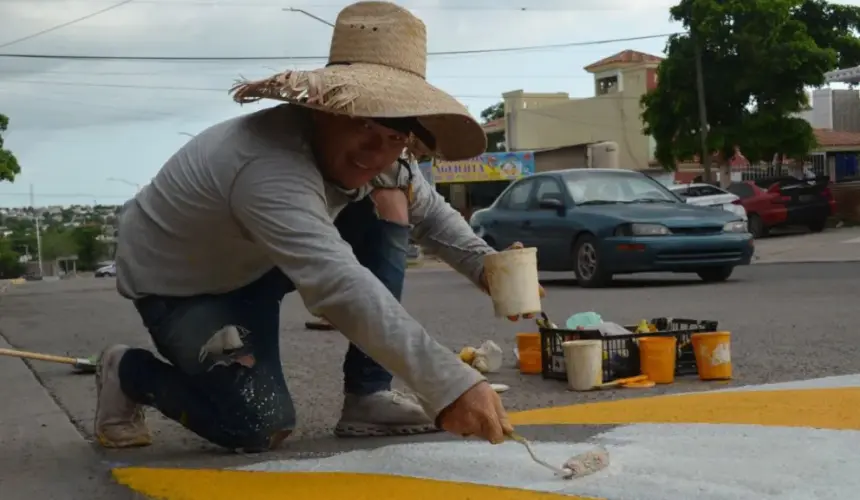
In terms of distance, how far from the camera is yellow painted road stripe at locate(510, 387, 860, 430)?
12.6 ft

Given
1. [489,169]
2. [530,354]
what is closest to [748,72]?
[489,169]

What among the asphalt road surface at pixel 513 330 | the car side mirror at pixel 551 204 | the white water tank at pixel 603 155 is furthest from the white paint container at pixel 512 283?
the white water tank at pixel 603 155

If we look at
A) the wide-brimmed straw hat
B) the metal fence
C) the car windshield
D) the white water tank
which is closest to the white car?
the car windshield

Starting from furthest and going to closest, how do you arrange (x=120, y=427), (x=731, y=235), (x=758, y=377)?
(x=731, y=235), (x=758, y=377), (x=120, y=427)

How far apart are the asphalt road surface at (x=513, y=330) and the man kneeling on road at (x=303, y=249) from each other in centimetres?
21

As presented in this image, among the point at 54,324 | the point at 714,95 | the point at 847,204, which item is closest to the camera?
the point at 54,324

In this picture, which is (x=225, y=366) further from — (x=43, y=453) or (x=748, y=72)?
(x=748, y=72)

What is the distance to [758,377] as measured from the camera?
523 cm

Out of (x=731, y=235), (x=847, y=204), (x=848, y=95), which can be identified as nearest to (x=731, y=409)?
(x=731, y=235)

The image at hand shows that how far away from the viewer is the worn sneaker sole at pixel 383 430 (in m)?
4.17

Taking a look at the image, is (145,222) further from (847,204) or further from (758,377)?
(847,204)

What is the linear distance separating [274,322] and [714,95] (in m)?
30.2

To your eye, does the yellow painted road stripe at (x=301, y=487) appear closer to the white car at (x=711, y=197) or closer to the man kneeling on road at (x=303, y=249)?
the man kneeling on road at (x=303, y=249)

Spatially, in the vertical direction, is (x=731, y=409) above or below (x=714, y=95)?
below
